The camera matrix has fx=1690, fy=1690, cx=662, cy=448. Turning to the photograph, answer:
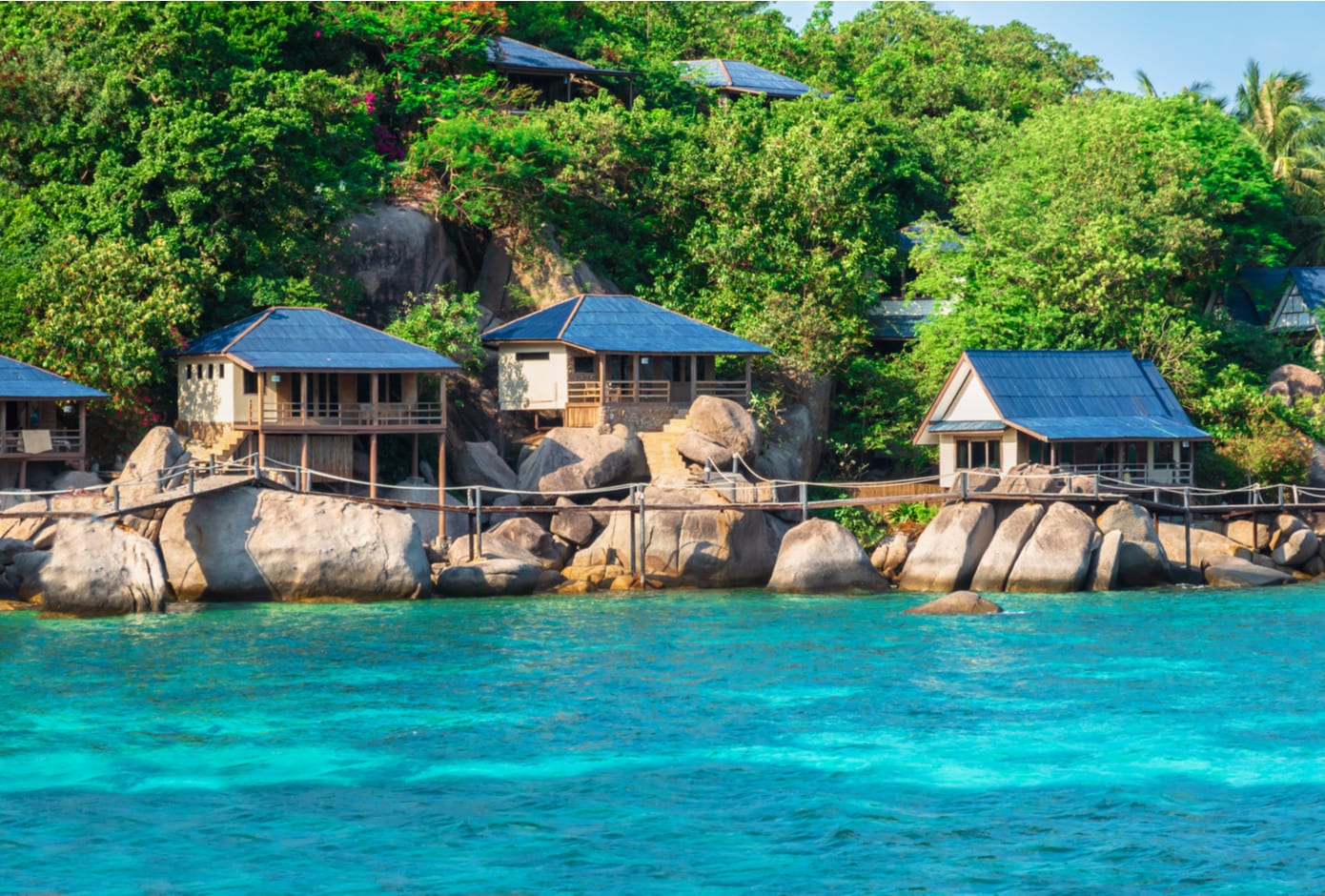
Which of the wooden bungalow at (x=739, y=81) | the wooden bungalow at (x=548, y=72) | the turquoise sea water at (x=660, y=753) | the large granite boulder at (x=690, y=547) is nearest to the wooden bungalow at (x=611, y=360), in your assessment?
the large granite boulder at (x=690, y=547)

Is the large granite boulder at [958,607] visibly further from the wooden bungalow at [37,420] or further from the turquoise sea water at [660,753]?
the wooden bungalow at [37,420]

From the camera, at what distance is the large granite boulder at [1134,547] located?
1716 inches

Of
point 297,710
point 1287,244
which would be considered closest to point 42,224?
point 297,710

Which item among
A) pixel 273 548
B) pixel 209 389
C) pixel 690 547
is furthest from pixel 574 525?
pixel 209 389

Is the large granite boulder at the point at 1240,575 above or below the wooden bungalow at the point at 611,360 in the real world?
below

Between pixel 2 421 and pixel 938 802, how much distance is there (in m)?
30.1

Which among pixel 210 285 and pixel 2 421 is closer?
pixel 2 421

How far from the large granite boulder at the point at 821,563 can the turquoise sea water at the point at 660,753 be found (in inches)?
153

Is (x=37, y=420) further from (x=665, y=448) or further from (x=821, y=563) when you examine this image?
(x=821, y=563)

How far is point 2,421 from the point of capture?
144 ft

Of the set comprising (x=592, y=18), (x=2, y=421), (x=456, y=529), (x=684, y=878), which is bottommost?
(x=684, y=878)

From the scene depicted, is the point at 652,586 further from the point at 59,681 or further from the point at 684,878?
the point at 684,878

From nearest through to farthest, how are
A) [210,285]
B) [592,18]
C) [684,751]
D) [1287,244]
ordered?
[684,751]
[210,285]
[1287,244]
[592,18]

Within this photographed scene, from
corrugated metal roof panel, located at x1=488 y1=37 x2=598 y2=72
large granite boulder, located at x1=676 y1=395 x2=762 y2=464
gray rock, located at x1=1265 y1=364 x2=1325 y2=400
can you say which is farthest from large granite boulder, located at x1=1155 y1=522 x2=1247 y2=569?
corrugated metal roof panel, located at x1=488 y1=37 x2=598 y2=72
